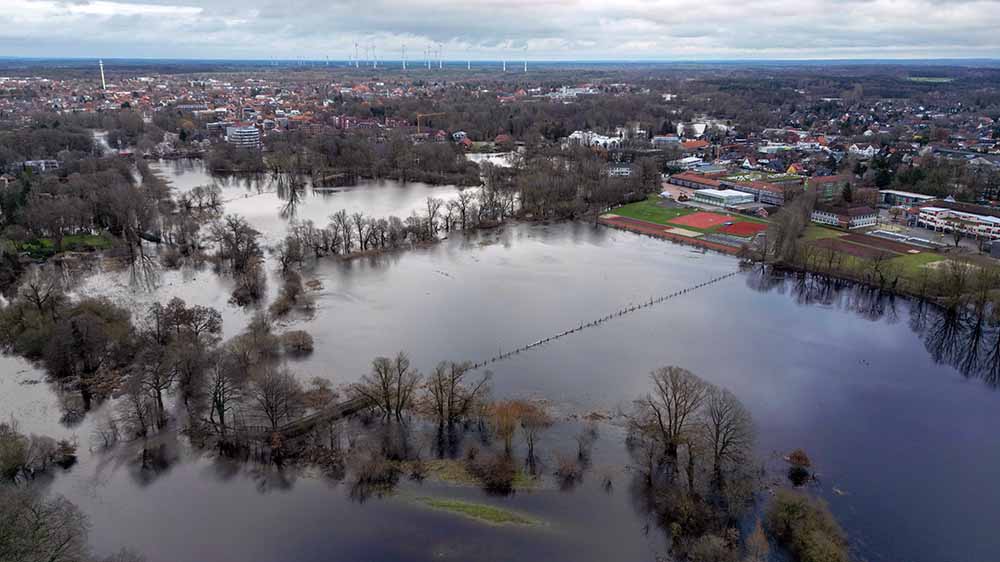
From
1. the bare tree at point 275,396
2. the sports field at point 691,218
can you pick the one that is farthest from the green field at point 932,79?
the bare tree at point 275,396

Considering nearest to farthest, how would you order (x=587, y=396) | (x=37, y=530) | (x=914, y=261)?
(x=37, y=530) < (x=587, y=396) < (x=914, y=261)

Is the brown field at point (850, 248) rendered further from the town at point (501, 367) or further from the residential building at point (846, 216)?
the residential building at point (846, 216)

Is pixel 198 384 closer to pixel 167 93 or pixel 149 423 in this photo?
pixel 149 423

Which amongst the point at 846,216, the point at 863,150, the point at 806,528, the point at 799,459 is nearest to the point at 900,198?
the point at 846,216

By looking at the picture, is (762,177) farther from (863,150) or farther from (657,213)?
(863,150)

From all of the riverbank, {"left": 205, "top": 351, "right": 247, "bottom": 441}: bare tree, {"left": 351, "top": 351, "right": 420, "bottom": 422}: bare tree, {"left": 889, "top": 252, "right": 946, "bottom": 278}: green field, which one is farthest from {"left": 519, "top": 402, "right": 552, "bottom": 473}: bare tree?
{"left": 889, "top": 252, "right": 946, "bottom": 278}: green field

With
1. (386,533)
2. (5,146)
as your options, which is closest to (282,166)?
(5,146)

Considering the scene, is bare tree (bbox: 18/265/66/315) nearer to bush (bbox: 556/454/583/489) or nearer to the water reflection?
bush (bbox: 556/454/583/489)
